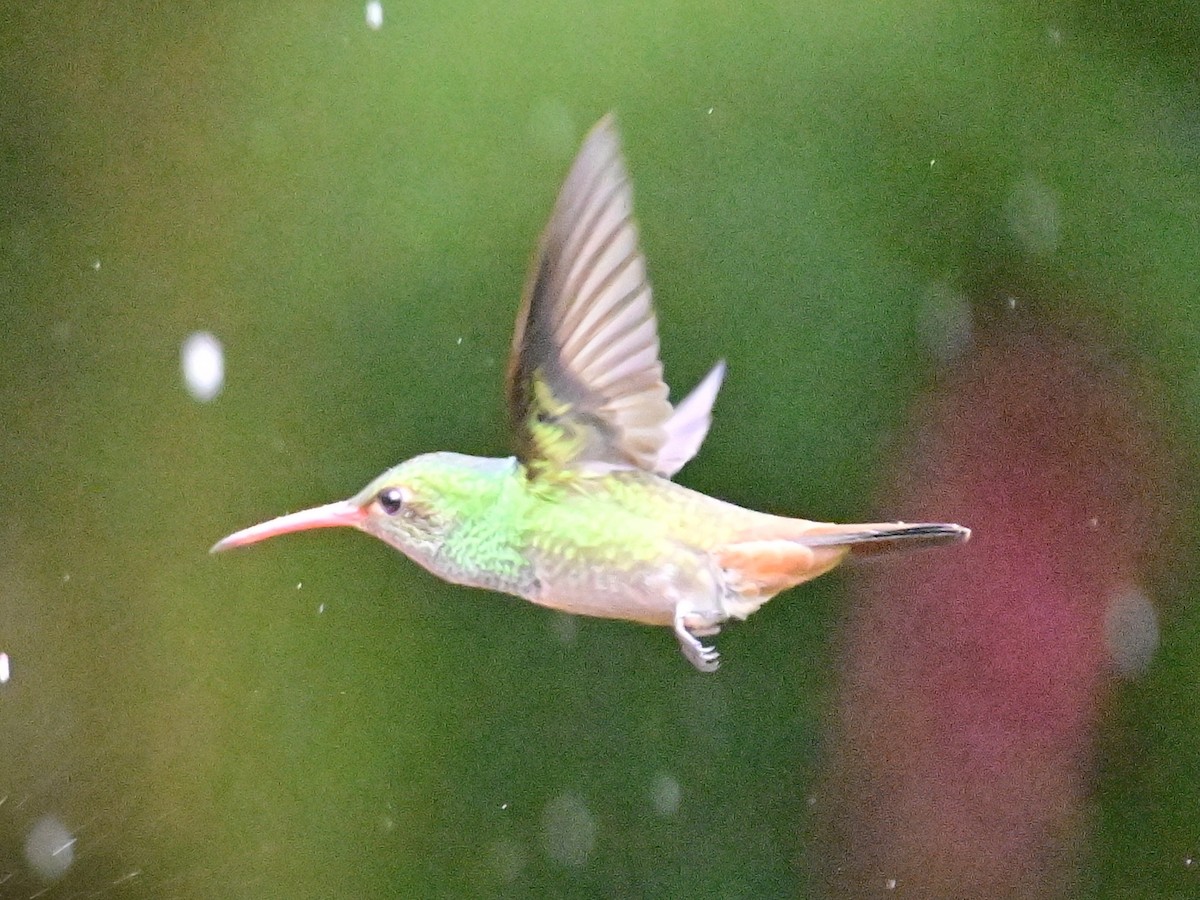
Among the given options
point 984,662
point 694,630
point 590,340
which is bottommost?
point 984,662

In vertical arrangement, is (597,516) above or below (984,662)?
above

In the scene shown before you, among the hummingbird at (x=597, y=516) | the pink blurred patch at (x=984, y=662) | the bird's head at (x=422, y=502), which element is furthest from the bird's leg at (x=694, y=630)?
the pink blurred patch at (x=984, y=662)

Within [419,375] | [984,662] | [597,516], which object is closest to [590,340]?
[597,516]

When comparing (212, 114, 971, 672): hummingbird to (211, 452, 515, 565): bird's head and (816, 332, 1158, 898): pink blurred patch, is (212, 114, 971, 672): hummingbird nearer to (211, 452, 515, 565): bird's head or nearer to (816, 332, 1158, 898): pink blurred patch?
(211, 452, 515, 565): bird's head

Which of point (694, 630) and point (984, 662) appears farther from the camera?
point (984, 662)

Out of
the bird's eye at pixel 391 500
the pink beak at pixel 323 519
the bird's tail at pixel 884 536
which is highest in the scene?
the bird's eye at pixel 391 500

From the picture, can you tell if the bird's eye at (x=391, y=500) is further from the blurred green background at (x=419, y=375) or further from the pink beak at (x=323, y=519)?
the blurred green background at (x=419, y=375)

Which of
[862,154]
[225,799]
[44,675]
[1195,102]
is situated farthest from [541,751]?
[1195,102]

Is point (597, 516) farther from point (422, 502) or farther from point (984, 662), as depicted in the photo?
point (984, 662)
